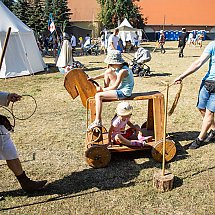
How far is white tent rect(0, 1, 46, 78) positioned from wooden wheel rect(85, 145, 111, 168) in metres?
8.12

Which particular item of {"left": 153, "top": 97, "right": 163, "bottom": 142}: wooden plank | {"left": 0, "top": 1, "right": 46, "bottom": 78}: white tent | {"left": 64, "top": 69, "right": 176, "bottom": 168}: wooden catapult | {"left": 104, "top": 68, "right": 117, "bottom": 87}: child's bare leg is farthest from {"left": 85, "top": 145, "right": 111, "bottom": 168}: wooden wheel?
{"left": 0, "top": 1, "right": 46, "bottom": 78}: white tent

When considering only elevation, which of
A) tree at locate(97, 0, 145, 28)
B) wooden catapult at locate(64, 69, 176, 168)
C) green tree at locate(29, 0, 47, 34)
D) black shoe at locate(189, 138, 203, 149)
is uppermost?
tree at locate(97, 0, 145, 28)

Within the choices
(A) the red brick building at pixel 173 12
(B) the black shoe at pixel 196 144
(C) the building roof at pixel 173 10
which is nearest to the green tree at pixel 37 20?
(A) the red brick building at pixel 173 12

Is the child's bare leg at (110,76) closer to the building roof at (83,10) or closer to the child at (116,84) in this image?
the child at (116,84)

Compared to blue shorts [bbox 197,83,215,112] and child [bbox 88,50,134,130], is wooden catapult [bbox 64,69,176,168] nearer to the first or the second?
child [bbox 88,50,134,130]

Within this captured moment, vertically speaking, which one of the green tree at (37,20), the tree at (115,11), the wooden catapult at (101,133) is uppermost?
the tree at (115,11)

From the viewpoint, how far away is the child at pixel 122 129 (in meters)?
4.07

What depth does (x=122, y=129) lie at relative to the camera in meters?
4.34

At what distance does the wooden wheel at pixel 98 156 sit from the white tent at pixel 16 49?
8124 millimetres

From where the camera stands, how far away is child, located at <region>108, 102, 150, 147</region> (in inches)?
160

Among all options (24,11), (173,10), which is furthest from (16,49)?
(173,10)

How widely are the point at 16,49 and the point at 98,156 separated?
8580 millimetres

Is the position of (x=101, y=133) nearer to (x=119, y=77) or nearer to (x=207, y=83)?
(x=119, y=77)

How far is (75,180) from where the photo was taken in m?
3.79
